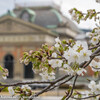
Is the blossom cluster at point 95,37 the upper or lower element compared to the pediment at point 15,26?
lower

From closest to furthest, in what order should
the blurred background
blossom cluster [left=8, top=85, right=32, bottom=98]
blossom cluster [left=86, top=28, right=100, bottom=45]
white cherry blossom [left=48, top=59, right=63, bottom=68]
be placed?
white cherry blossom [left=48, top=59, right=63, bottom=68], blossom cluster [left=8, top=85, right=32, bottom=98], blossom cluster [left=86, top=28, right=100, bottom=45], the blurred background

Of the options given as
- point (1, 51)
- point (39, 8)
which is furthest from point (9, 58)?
point (39, 8)

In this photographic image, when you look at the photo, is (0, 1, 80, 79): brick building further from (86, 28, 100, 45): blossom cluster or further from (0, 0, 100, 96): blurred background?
(86, 28, 100, 45): blossom cluster

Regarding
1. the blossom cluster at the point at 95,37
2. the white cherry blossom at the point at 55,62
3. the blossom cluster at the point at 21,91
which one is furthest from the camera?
the blossom cluster at the point at 95,37

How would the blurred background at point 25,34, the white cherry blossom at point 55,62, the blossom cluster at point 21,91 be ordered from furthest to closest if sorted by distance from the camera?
the blurred background at point 25,34 < the blossom cluster at point 21,91 < the white cherry blossom at point 55,62

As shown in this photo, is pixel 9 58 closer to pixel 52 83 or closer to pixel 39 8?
pixel 39 8

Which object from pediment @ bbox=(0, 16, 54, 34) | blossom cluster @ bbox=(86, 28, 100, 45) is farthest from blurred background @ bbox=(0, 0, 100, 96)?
blossom cluster @ bbox=(86, 28, 100, 45)

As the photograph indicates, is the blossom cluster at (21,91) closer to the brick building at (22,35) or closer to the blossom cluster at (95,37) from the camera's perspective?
the blossom cluster at (95,37)

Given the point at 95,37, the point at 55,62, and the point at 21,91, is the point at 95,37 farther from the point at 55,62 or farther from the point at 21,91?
the point at 21,91

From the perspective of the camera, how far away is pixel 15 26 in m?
34.3

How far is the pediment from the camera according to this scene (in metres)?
33.5

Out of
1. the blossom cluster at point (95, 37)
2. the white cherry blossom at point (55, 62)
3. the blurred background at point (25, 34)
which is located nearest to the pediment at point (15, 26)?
the blurred background at point (25, 34)

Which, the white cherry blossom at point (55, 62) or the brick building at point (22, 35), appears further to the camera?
the brick building at point (22, 35)

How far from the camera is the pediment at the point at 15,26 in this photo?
110 feet
